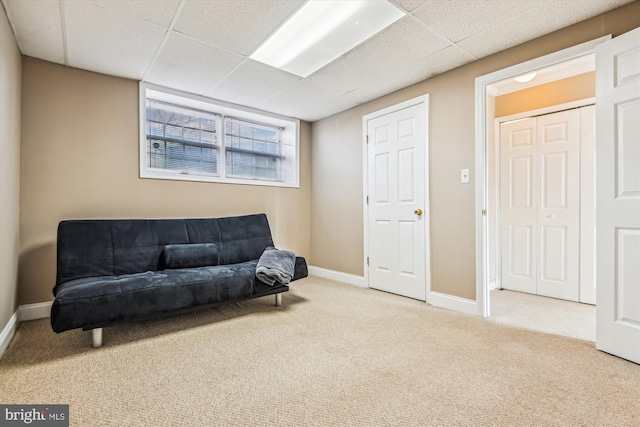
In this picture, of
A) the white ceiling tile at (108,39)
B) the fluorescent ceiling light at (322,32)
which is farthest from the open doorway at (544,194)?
the white ceiling tile at (108,39)

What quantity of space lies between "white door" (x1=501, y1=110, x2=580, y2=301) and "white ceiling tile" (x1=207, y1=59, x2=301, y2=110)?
2.85 metres

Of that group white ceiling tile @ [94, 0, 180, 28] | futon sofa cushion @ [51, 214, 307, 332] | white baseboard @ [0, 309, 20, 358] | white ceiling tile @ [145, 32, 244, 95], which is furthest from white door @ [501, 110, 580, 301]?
white baseboard @ [0, 309, 20, 358]

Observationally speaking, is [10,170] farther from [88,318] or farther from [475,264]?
[475,264]

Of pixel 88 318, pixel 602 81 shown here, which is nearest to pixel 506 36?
pixel 602 81

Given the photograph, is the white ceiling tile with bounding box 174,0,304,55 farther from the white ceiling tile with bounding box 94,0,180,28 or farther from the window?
the window

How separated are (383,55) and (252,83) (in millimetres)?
1405

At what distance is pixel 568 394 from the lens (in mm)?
1528

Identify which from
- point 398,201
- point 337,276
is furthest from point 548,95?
point 337,276

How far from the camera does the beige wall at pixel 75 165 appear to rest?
2.69m

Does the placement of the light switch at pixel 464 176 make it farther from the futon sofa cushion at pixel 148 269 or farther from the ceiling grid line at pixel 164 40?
the ceiling grid line at pixel 164 40

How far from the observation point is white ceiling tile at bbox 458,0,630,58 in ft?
6.61

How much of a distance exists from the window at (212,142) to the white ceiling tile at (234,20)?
1296 millimetres

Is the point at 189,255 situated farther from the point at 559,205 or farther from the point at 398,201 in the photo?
the point at 559,205

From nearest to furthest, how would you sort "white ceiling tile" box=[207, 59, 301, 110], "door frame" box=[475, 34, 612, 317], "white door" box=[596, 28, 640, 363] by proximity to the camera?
"white door" box=[596, 28, 640, 363]
"door frame" box=[475, 34, 612, 317]
"white ceiling tile" box=[207, 59, 301, 110]
